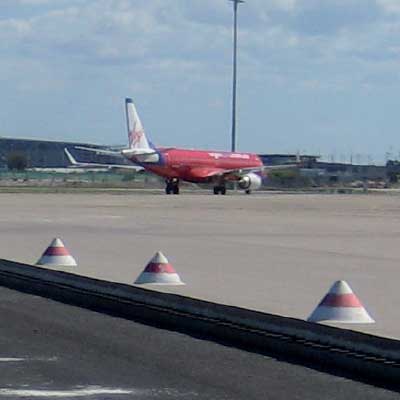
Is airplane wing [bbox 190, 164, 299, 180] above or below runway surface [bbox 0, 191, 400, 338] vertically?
above

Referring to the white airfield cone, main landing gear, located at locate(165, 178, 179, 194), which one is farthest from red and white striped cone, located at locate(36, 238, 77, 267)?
main landing gear, located at locate(165, 178, 179, 194)

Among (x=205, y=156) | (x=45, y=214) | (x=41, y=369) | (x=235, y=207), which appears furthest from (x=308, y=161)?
(x=41, y=369)

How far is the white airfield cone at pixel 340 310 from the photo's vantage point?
13070 mm

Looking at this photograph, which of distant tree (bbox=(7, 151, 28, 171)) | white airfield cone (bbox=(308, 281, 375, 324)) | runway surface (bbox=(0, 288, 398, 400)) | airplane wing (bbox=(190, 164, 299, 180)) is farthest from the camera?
distant tree (bbox=(7, 151, 28, 171))

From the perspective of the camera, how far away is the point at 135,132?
84562 mm

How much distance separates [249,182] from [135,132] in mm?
8767

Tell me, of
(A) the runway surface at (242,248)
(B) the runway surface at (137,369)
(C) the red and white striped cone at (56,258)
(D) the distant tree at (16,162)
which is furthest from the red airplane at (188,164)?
(D) the distant tree at (16,162)

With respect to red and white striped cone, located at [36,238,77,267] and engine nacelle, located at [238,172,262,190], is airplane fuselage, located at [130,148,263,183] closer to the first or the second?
engine nacelle, located at [238,172,262,190]

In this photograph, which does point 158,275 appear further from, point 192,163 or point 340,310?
point 192,163

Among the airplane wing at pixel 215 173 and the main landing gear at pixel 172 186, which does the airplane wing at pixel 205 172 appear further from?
the main landing gear at pixel 172 186

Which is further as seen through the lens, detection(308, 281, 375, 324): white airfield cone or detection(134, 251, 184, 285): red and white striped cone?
detection(134, 251, 184, 285): red and white striped cone

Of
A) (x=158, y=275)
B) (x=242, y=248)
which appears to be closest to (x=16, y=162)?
(x=242, y=248)

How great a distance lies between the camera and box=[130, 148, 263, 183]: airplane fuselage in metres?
82.1

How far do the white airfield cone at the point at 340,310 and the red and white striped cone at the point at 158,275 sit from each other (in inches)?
177
